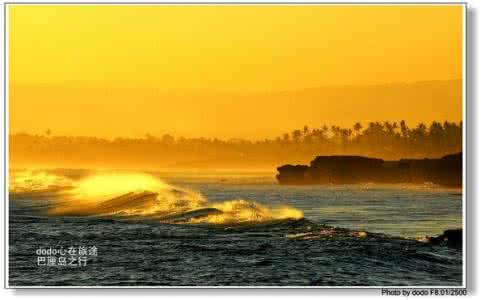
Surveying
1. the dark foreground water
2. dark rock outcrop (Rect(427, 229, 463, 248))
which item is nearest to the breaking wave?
the dark foreground water

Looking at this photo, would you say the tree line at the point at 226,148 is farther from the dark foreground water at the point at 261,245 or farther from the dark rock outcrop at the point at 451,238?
the dark rock outcrop at the point at 451,238

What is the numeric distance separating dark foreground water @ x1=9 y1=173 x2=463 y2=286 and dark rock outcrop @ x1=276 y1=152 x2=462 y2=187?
0.33ft

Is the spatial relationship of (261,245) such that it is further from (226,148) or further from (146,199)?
(146,199)

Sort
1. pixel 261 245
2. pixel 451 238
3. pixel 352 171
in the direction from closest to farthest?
pixel 451 238 → pixel 261 245 → pixel 352 171

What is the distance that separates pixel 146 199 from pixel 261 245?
1.36 m

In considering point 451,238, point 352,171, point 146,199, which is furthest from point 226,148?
point 451,238

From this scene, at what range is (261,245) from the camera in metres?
15.2

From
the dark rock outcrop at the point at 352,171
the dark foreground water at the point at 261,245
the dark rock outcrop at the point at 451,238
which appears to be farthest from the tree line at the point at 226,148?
the dark rock outcrop at the point at 451,238

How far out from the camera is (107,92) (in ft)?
50.3

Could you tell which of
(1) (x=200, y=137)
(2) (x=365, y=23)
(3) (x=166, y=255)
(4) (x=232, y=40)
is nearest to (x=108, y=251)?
(3) (x=166, y=255)

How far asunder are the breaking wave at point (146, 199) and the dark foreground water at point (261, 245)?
88mm

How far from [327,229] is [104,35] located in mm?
3240

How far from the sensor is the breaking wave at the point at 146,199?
15273 millimetres

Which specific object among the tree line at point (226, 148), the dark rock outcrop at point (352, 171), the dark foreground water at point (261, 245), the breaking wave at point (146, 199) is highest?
the tree line at point (226, 148)
